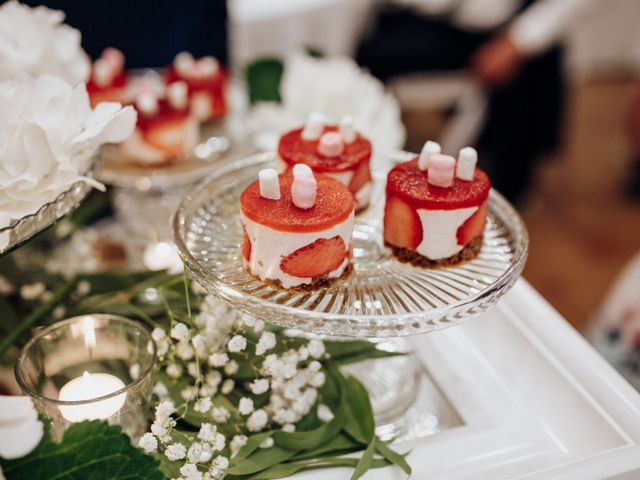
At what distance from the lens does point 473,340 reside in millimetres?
1035

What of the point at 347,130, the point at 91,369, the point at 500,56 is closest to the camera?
the point at 91,369

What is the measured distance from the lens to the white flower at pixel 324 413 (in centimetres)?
90

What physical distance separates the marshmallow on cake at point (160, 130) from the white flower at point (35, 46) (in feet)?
1.15

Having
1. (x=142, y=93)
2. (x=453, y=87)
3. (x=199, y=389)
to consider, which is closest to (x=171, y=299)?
(x=199, y=389)

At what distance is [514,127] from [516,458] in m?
2.25

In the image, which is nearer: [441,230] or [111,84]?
[441,230]

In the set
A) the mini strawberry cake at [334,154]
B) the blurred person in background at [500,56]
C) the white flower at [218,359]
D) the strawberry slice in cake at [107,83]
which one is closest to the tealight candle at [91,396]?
the white flower at [218,359]

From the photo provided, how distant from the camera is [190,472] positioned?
27.0 inches

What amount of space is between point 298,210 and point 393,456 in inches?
11.9

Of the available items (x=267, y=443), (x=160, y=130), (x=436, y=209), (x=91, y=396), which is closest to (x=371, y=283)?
(x=436, y=209)

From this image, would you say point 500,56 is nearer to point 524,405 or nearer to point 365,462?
point 524,405

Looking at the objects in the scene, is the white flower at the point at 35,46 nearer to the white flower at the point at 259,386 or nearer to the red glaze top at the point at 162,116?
the red glaze top at the point at 162,116

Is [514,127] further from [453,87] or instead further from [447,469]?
[447,469]

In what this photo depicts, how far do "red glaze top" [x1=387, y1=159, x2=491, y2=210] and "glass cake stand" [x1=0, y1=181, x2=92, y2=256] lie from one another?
0.39 meters
